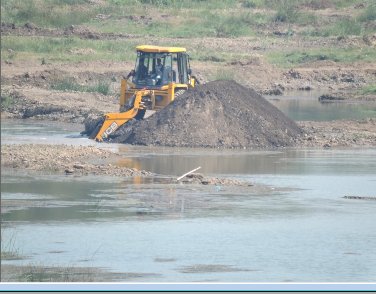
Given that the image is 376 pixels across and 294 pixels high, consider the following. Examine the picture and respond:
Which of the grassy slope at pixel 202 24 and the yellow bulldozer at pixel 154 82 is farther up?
the grassy slope at pixel 202 24

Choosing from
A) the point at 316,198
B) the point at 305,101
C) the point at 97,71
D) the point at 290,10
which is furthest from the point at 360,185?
the point at 290,10

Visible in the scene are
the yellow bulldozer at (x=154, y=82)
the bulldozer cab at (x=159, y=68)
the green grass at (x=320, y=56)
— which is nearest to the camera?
the yellow bulldozer at (x=154, y=82)

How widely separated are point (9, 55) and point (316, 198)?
23525 millimetres

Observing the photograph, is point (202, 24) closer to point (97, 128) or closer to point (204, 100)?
point (204, 100)

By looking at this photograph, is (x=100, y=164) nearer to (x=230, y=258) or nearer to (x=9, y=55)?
(x=230, y=258)

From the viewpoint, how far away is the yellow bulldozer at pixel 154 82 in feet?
95.3

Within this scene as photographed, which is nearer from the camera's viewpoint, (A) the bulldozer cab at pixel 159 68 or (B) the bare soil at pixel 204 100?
(B) the bare soil at pixel 204 100

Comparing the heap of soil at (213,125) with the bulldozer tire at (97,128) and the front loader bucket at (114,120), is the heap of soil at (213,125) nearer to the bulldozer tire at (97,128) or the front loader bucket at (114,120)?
the front loader bucket at (114,120)

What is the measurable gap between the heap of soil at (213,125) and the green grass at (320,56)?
56.4 feet

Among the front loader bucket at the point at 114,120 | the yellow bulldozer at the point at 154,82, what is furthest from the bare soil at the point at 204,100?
the yellow bulldozer at the point at 154,82

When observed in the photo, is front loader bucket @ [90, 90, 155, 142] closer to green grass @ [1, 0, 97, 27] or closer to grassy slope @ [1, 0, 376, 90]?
grassy slope @ [1, 0, 376, 90]

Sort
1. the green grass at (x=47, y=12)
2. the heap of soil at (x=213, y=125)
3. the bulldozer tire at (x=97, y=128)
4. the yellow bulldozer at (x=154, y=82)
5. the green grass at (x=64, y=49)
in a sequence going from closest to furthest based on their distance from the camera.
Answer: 1. the heap of soil at (x=213, y=125)
2. the bulldozer tire at (x=97, y=128)
3. the yellow bulldozer at (x=154, y=82)
4. the green grass at (x=64, y=49)
5. the green grass at (x=47, y=12)

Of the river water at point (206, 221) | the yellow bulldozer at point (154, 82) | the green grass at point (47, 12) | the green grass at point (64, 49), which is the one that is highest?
the green grass at point (47, 12)

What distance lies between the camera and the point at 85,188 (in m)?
21.4
